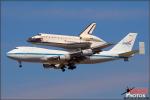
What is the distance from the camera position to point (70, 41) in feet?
300

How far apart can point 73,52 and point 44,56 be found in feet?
22.3

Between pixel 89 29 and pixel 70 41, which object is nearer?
pixel 70 41

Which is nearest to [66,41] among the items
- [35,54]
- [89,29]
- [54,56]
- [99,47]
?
[99,47]

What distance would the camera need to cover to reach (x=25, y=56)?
355 feet

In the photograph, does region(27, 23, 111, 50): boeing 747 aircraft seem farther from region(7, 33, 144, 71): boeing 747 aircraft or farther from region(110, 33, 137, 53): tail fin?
region(110, 33, 137, 53): tail fin

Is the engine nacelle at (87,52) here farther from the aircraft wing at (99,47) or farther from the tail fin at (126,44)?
the tail fin at (126,44)

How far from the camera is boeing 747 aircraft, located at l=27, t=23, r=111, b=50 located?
91.4m

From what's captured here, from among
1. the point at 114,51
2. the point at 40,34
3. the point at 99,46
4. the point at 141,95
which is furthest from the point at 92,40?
the point at 114,51

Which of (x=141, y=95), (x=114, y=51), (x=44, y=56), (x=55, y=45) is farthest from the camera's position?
(x=114, y=51)

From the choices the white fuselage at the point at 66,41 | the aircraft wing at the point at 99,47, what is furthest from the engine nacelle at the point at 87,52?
the white fuselage at the point at 66,41

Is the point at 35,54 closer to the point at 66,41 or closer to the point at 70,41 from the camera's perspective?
the point at 70,41

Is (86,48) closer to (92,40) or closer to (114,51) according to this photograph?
(92,40)

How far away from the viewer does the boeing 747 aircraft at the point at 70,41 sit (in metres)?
91.4

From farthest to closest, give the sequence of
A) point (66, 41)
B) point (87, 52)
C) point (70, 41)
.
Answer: point (87, 52), point (70, 41), point (66, 41)
